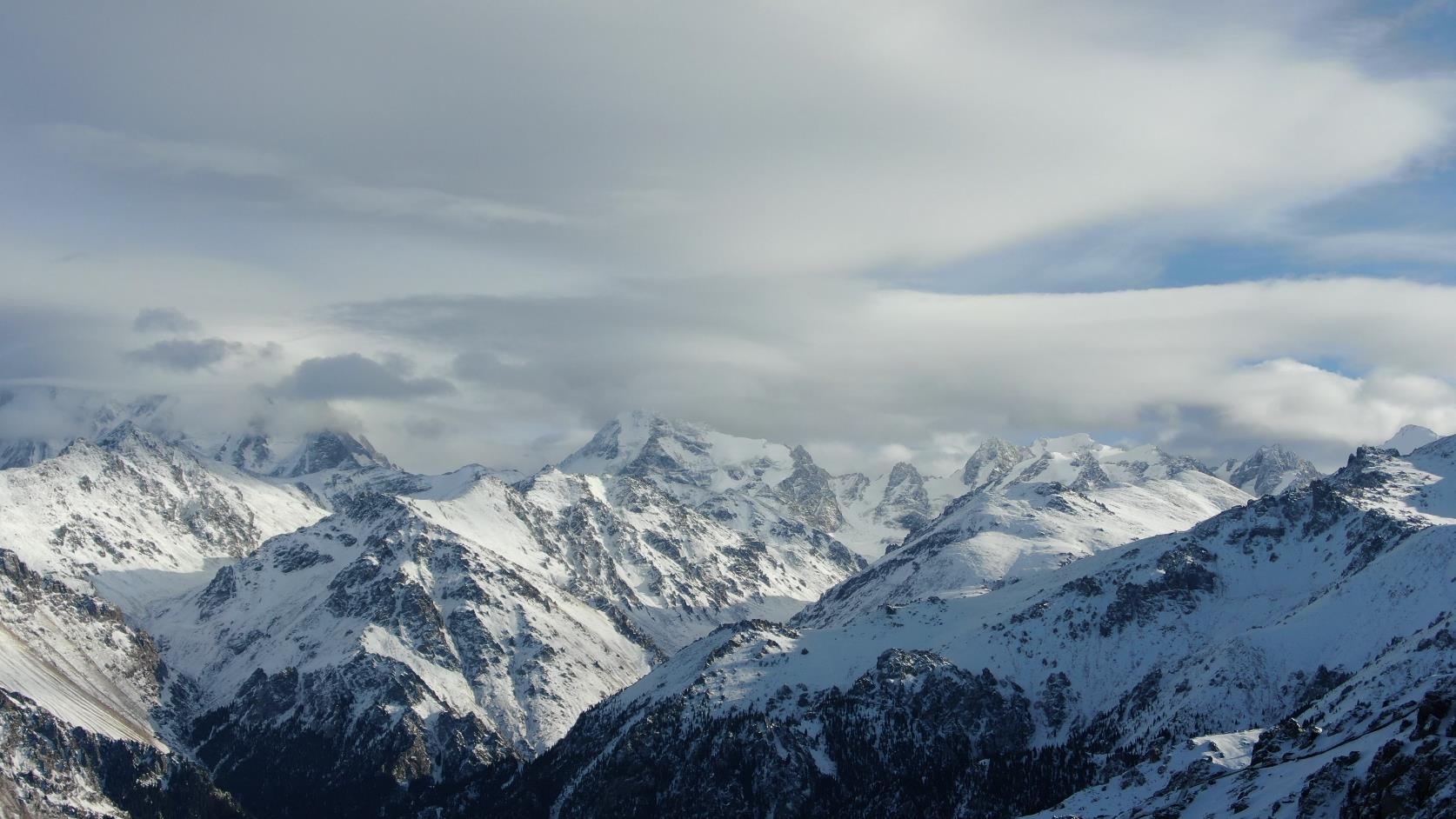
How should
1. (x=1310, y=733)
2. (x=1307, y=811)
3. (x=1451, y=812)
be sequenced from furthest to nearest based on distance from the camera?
(x=1310, y=733) < (x=1307, y=811) < (x=1451, y=812)

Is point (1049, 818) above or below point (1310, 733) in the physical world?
below

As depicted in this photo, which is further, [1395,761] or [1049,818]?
[1049,818]

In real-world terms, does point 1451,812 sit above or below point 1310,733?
above

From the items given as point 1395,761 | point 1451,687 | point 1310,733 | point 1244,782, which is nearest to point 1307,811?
point 1395,761

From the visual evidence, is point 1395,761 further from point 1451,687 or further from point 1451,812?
point 1451,687

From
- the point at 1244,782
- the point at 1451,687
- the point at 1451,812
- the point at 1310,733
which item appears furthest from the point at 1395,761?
the point at 1310,733

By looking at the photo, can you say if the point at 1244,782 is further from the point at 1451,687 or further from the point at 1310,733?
the point at 1451,687

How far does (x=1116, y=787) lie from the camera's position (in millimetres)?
191625

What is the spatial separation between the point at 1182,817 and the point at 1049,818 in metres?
40.4

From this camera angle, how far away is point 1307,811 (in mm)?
111438

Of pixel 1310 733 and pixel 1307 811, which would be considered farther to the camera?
pixel 1310 733

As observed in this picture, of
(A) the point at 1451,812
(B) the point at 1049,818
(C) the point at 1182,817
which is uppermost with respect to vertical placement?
(A) the point at 1451,812

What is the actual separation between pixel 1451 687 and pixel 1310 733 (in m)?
44.4

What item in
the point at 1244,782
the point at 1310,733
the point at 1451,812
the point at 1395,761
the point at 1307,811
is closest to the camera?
the point at 1451,812
